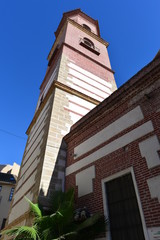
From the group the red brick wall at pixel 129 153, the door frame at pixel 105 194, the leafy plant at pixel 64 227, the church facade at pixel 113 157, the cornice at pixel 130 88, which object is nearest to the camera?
the door frame at pixel 105 194

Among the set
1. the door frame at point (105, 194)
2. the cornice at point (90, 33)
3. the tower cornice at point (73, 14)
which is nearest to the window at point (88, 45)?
the cornice at point (90, 33)

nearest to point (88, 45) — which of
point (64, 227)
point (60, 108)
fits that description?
point (60, 108)

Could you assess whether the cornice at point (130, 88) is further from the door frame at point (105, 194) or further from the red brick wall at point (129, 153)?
the door frame at point (105, 194)

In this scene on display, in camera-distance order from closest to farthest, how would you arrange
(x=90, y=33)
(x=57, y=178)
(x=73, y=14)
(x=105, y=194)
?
(x=105, y=194) → (x=57, y=178) → (x=90, y=33) → (x=73, y=14)

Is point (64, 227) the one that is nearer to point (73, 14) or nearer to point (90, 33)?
point (90, 33)

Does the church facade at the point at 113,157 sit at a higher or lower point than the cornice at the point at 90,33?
lower

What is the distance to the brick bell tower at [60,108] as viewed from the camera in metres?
7.23

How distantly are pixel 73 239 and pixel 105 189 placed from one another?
5.31 ft

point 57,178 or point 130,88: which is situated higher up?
point 130,88

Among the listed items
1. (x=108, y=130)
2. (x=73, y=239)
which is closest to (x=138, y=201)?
(x=73, y=239)

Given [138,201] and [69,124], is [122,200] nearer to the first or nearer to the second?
[138,201]

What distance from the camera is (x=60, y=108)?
9.40 metres

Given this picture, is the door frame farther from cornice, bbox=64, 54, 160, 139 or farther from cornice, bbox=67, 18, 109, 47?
cornice, bbox=67, 18, 109, 47

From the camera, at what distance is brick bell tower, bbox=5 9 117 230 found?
723 cm
